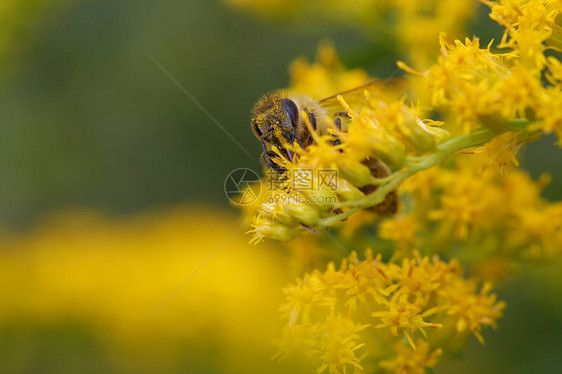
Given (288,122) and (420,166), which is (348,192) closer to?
(420,166)

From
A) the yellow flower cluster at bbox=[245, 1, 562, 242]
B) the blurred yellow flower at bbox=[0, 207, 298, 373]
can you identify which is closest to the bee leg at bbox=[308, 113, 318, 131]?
the yellow flower cluster at bbox=[245, 1, 562, 242]

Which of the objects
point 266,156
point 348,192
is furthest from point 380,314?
point 266,156

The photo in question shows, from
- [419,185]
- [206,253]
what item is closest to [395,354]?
[419,185]

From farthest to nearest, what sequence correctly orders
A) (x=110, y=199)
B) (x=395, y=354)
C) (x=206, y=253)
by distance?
(x=110, y=199), (x=206, y=253), (x=395, y=354)

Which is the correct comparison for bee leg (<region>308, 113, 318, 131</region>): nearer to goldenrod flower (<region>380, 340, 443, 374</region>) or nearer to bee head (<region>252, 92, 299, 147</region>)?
bee head (<region>252, 92, 299, 147</region>)

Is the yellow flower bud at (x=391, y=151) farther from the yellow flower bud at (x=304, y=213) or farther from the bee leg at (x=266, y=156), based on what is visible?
the bee leg at (x=266, y=156)

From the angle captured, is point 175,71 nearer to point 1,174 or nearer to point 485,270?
point 1,174
